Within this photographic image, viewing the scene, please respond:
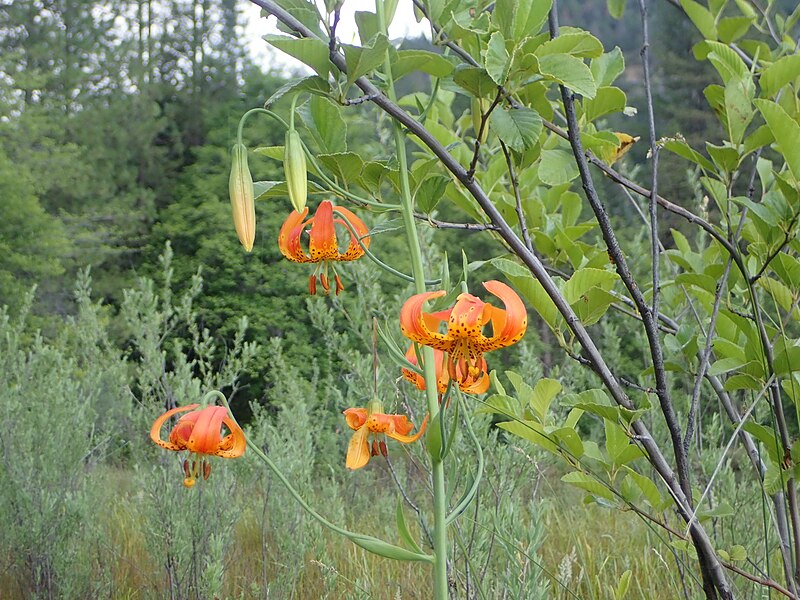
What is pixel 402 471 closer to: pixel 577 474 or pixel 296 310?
pixel 577 474

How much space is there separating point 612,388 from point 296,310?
9.81 meters

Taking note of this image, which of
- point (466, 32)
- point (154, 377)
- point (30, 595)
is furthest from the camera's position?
point (154, 377)

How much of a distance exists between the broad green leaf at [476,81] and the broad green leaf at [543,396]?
307 millimetres

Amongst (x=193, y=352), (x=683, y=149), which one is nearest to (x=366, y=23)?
(x=683, y=149)

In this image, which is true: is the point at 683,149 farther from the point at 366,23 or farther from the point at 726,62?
the point at 366,23

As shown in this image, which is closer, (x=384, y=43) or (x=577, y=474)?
(x=384, y=43)

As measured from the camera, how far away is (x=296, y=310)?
1049 cm

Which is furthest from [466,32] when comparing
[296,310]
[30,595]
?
[296,310]

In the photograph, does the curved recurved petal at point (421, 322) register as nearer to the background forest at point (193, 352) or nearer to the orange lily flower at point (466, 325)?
the orange lily flower at point (466, 325)

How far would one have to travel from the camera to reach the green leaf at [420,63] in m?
0.71

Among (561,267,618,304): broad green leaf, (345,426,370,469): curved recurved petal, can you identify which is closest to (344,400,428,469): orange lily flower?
(345,426,370,469): curved recurved petal

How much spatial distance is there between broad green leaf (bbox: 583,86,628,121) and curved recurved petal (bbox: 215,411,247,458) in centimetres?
55

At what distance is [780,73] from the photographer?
2.90ft

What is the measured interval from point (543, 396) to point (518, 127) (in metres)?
0.31
